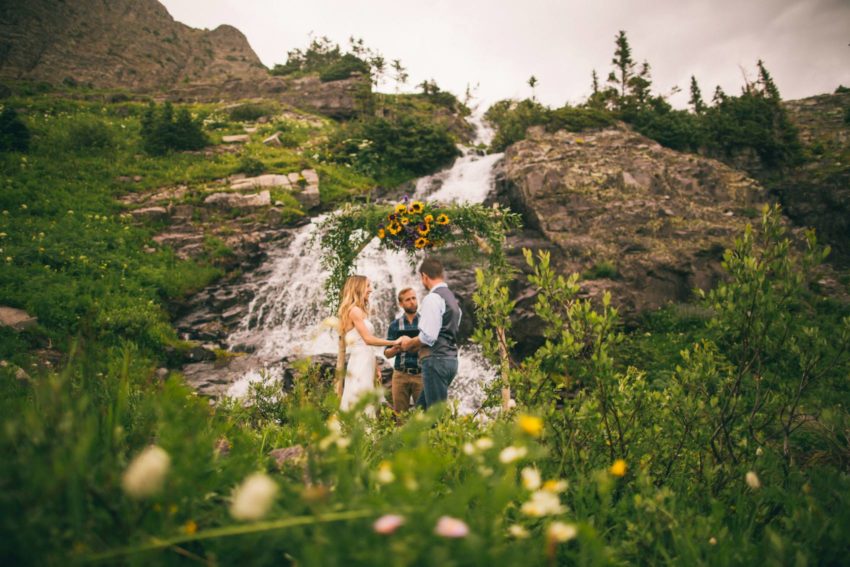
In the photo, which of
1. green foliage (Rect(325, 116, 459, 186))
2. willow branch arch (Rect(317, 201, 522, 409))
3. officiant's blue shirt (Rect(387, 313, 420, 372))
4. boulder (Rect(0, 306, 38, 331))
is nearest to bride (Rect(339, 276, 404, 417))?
officiant's blue shirt (Rect(387, 313, 420, 372))

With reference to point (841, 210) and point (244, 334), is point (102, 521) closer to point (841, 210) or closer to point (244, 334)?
point (244, 334)

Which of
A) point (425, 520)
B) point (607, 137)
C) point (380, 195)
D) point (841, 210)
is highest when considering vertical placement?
point (607, 137)

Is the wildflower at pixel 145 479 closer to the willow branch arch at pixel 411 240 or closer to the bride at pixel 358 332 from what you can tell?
the bride at pixel 358 332

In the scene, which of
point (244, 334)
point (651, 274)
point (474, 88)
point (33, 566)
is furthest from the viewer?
point (474, 88)

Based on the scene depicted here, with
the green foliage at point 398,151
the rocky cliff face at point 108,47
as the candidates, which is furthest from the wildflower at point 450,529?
the rocky cliff face at point 108,47

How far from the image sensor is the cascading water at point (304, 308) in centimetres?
948

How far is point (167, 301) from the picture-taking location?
36.5 ft

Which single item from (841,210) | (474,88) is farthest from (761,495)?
(474,88)

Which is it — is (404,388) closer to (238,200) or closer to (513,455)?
(513,455)

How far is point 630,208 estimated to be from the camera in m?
13.7

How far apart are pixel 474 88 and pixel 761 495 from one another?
36390mm

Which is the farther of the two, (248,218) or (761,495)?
(248,218)

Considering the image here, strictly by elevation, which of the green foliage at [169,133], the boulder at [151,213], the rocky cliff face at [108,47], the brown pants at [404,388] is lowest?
the brown pants at [404,388]

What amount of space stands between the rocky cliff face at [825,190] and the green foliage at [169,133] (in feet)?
93.2
